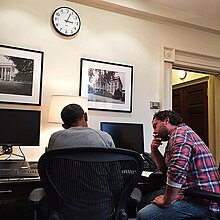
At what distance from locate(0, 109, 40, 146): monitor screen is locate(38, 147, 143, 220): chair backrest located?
41.3 inches

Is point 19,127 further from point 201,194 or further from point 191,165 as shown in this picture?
point 201,194

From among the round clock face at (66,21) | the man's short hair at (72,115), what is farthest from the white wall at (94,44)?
the man's short hair at (72,115)

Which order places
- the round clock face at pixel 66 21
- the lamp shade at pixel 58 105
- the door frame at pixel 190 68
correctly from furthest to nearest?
1. the door frame at pixel 190 68
2. the round clock face at pixel 66 21
3. the lamp shade at pixel 58 105

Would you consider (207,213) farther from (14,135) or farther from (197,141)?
(14,135)

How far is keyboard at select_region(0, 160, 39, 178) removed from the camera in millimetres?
2075

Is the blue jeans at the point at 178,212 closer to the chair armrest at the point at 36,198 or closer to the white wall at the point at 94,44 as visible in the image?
the chair armrest at the point at 36,198

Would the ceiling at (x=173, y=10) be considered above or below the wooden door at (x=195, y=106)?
above

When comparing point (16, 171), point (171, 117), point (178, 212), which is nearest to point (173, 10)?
point (171, 117)

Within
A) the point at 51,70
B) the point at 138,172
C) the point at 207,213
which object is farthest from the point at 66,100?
the point at 207,213

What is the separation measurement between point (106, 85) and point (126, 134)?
0.61 meters

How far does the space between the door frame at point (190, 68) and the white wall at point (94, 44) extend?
69mm

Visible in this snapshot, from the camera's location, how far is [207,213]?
78.2 inches

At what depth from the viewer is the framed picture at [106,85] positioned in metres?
3.27

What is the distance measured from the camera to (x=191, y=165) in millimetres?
2027
